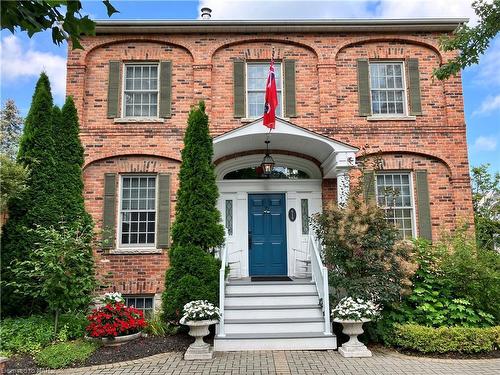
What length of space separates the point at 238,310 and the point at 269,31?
23.5 feet

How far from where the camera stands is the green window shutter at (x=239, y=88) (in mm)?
10539

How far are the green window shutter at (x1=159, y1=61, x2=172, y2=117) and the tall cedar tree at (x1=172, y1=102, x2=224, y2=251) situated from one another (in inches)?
87.6

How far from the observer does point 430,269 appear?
26.3ft

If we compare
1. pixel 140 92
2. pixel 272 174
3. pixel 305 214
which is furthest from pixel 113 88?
pixel 305 214

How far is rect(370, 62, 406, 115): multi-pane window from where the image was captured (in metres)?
10.8

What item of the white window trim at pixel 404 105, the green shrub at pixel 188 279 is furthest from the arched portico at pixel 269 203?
the green shrub at pixel 188 279

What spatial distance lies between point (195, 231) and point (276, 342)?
2.54m

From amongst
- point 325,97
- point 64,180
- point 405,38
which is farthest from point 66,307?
point 405,38

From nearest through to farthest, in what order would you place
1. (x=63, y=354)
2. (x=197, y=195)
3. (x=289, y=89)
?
(x=63, y=354), (x=197, y=195), (x=289, y=89)

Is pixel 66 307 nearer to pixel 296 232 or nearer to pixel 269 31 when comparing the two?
pixel 296 232

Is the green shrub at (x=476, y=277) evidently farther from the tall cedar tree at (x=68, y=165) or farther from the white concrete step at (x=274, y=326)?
the tall cedar tree at (x=68, y=165)

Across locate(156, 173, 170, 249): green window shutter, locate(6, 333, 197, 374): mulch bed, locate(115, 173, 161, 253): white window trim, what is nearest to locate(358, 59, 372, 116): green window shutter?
locate(156, 173, 170, 249): green window shutter

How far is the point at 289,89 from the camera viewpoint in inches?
421

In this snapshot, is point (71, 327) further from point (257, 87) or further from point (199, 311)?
point (257, 87)
